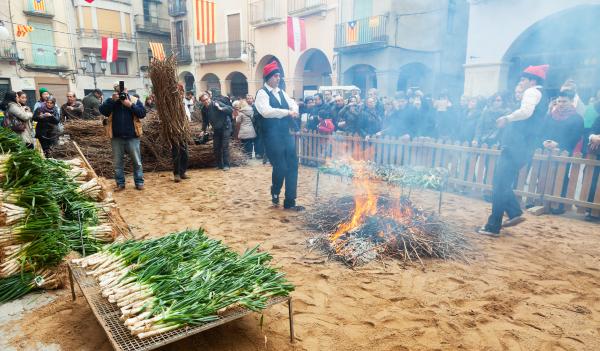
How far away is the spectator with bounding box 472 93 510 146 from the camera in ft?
22.1

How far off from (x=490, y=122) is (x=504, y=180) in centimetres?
307

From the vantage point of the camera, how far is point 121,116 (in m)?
6.41

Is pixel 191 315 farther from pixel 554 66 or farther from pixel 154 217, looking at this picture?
pixel 554 66

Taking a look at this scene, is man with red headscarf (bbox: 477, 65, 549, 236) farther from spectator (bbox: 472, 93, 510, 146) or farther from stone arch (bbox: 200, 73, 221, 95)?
stone arch (bbox: 200, 73, 221, 95)

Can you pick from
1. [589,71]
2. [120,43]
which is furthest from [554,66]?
[120,43]

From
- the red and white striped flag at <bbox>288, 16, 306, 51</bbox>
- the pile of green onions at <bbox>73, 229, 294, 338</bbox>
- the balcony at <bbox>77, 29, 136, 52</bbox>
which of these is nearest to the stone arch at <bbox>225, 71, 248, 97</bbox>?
the red and white striped flag at <bbox>288, 16, 306, 51</bbox>

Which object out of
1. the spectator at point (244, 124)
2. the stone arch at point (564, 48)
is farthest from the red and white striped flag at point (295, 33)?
the stone arch at point (564, 48)

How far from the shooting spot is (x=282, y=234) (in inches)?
183

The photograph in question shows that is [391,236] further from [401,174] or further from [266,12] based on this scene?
[266,12]

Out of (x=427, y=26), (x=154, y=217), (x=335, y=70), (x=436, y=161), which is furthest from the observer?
(x=335, y=70)

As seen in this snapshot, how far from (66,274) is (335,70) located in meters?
16.2

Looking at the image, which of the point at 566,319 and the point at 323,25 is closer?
the point at 566,319

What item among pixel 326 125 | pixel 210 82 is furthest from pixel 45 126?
pixel 210 82

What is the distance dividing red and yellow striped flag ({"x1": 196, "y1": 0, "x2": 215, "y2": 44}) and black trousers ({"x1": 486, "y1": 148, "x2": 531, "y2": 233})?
14.6 metres
